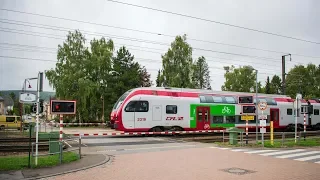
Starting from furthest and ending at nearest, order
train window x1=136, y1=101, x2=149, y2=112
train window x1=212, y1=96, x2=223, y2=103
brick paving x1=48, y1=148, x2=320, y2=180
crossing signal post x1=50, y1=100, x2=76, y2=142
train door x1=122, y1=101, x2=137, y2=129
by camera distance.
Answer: train window x1=212, y1=96, x2=223, y2=103 → train window x1=136, y1=101, x2=149, y2=112 → train door x1=122, y1=101, x2=137, y2=129 → crossing signal post x1=50, y1=100, x2=76, y2=142 → brick paving x1=48, y1=148, x2=320, y2=180

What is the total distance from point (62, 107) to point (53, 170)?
2854 millimetres

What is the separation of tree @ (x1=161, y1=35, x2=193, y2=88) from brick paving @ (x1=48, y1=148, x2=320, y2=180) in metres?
36.3

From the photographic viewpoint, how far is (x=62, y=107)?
42.2ft

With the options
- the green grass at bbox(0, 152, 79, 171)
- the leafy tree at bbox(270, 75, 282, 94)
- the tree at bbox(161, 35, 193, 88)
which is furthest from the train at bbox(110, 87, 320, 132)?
the leafy tree at bbox(270, 75, 282, 94)

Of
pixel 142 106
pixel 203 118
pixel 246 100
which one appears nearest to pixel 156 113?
pixel 142 106

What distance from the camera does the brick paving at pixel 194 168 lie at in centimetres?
1013

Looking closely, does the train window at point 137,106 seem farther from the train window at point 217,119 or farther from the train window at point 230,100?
the train window at point 230,100

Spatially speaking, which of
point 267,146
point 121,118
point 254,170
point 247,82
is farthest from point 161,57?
point 254,170

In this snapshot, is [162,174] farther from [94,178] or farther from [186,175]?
[94,178]

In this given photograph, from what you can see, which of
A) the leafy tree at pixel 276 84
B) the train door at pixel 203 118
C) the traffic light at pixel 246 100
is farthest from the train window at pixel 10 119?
the leafy tree at pixel 276 84

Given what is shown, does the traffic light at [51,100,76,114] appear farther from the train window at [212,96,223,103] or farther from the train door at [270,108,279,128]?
the train door at [270,108,279,128]

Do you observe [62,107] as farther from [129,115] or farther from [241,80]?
[241,80]

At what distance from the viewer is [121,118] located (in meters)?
25.2

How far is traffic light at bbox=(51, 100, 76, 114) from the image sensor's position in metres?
12.7
